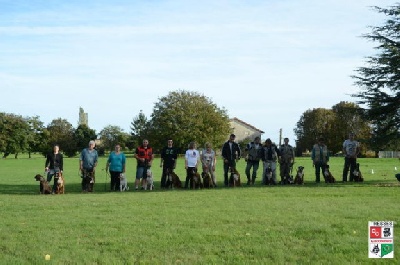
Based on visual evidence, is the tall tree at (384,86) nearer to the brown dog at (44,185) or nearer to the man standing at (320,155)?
the man standing at (320,155)

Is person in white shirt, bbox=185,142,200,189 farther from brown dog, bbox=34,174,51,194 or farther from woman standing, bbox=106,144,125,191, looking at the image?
brown dog, bbox=34,174,51,194

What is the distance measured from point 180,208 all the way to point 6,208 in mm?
4170

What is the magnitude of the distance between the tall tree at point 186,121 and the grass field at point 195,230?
57.2m

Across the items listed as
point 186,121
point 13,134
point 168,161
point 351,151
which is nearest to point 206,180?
point 168,161

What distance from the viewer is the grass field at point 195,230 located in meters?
6.72

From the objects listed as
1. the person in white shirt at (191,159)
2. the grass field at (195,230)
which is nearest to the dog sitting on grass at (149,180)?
the person in white shirt at (191,159)

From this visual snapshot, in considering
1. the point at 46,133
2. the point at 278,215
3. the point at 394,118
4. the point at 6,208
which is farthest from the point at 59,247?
the point at 46,133

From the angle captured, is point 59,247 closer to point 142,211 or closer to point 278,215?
point 142,211

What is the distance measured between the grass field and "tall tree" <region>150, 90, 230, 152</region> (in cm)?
5723

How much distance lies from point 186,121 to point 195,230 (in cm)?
6273

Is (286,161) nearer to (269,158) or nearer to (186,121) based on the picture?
(269,158)

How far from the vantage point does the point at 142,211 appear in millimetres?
10914

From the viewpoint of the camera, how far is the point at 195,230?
8.44 meters

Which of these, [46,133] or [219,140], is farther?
[46,133]
